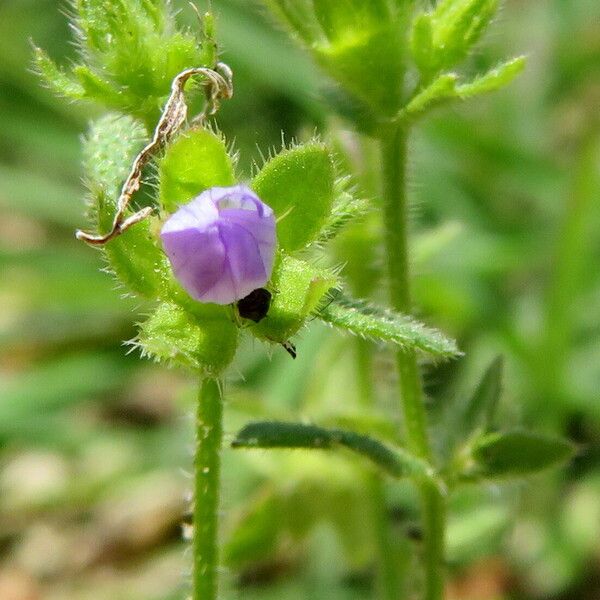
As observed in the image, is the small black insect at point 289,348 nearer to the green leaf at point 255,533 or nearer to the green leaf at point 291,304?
the green leaf at point 291,304

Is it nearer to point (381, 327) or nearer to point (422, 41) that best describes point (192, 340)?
point (381, 327)

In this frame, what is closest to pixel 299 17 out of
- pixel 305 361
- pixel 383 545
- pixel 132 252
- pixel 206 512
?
pixel 132 252

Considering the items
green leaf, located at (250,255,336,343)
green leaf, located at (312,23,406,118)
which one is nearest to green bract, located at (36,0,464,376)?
green leaf, located at (250,255,336,343)

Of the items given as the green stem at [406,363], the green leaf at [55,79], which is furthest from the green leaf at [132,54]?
the green stem at [406,363]

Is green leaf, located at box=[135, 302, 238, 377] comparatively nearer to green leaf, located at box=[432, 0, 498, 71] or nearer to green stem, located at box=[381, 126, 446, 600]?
green stem, located at box=[381, 126, 446, 600]

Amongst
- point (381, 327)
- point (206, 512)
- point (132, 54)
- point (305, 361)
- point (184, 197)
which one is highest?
point (305, 361)

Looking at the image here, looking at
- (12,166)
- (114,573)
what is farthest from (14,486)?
(12,166)
